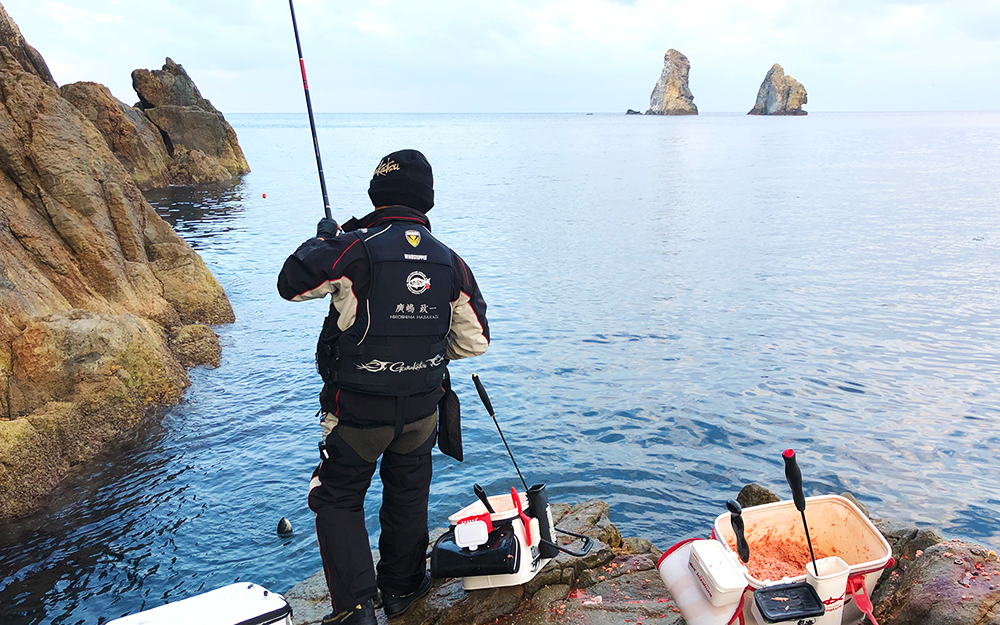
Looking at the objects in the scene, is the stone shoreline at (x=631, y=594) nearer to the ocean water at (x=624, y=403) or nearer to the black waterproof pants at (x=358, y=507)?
the black waterproof pants at (x=358, y=507)

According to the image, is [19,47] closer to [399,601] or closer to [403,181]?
[403,181]

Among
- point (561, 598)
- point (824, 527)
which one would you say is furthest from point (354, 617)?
point (824, 527)

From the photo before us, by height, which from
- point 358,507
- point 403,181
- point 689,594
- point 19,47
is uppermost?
point 19,47

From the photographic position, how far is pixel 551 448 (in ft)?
31.3

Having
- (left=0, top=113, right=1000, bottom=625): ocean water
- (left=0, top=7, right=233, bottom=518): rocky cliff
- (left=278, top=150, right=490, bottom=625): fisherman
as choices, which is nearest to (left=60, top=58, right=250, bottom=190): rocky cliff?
(left=0, top=113, right=1000, bottom=625): ocean water

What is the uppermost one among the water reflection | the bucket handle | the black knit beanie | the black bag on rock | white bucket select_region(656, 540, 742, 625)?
the black knit beanie

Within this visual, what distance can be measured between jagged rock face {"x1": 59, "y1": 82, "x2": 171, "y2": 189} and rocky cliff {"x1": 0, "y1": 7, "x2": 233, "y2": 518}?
64.0 ft

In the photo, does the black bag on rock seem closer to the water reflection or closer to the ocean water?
the ocean water

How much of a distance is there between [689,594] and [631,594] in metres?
0.83

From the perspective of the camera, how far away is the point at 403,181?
4.25 meters

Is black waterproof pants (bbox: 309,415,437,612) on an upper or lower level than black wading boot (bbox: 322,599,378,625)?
upper

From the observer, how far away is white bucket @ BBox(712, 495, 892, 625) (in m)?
4.50

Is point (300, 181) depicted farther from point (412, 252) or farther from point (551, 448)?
point (412, 252)

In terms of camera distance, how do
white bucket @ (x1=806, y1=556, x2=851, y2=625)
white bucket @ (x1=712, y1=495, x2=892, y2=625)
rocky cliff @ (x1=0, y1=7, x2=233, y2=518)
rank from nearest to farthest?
white bucket @ (x1=806, y1=556, x2=851, y2=625) < white bucket @ (x1=712, y1=495, x2=892, y2=625) < rocky cliff @ (x1=0, y1=7, x2=233, y2=518)
